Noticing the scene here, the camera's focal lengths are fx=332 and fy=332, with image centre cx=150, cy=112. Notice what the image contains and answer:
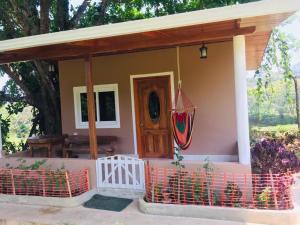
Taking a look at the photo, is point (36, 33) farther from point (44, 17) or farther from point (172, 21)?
point (172, 21)

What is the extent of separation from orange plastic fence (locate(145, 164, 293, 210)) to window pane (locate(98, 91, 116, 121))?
8.94 feet

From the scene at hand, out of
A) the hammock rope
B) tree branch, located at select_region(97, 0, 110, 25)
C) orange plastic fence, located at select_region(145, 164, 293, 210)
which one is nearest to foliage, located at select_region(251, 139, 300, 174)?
orange plastic fence, located at select_region(145, 164, 293, 210)

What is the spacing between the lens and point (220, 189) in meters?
4.65

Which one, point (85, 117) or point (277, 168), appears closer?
point (277, 168)

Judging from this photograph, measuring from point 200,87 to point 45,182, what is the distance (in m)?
3.41

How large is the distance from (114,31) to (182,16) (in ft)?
3.26

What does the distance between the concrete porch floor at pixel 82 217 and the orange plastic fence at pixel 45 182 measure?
35 cm

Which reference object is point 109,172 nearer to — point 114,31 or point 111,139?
point 111,139

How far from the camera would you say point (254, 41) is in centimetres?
666

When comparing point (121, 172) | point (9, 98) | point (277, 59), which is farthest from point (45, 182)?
point (277, 59)

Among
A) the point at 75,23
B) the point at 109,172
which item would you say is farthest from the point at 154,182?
the point at 75,23

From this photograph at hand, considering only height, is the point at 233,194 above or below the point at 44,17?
below

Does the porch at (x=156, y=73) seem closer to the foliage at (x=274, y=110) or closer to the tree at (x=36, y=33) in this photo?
the tree at (x=36, y=33)

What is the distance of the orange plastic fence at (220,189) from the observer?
436cm
